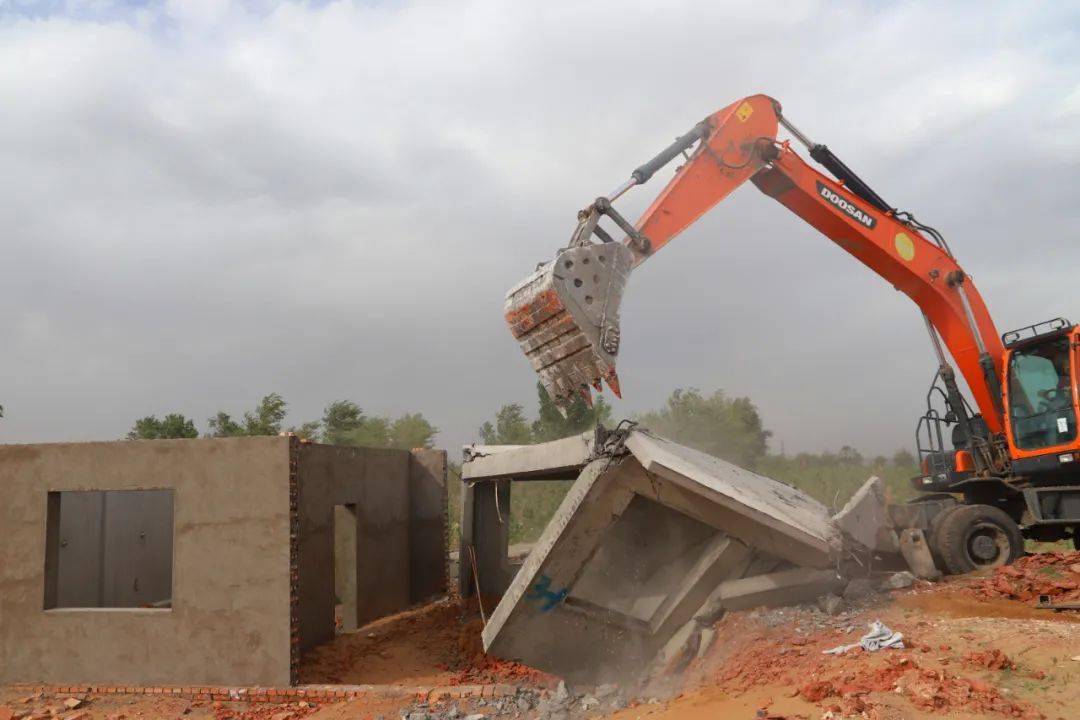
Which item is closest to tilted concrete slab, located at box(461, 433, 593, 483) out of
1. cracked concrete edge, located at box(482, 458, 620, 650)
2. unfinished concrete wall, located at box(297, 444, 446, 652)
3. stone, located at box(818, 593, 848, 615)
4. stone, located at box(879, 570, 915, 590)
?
cracked concrete edge, located at box(482, 458, 620, 650)

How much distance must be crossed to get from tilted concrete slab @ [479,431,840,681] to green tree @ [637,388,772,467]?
78.3ft

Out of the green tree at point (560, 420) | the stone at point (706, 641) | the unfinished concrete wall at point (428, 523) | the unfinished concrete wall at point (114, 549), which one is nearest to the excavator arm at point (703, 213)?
the stone at point (706, 641)

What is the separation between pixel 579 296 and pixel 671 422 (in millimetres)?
27124

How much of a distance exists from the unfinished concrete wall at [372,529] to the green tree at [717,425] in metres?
18.3

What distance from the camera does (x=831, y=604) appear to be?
271 inches

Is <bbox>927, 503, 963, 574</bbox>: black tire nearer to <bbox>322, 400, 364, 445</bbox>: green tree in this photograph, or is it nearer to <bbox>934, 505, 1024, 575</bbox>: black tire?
<bbox>934, 505, 1024, 575</bbox>: black tire

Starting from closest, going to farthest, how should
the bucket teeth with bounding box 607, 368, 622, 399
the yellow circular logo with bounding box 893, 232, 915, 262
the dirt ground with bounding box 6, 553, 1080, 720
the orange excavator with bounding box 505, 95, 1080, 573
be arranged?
the dirt ground with bounding box 6, 553, 1080, 720, the bucket teeth with bounding box 607, 368, 622, 399, the orange excavator with bounding box 505, 95, 1080, 573, the yellow circular logo with bounding box 893, 232, 915, 262

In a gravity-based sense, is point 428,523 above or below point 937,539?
above

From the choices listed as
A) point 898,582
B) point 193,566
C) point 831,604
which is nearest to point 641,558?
point 831,604

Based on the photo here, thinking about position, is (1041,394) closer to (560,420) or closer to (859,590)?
(859,590)

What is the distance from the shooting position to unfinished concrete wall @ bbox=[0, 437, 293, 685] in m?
8.66

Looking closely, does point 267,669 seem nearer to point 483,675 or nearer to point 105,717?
point 105,717

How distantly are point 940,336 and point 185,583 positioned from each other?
904cm

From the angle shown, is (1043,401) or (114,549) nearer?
(1043,401)
